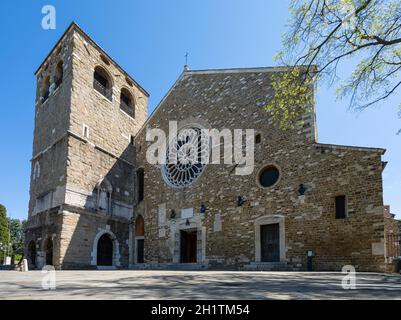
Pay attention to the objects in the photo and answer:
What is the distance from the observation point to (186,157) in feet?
57.8

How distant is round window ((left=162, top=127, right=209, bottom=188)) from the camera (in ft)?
55.6

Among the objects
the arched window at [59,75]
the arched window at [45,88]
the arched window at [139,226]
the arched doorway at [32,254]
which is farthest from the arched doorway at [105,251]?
the arched window at [45,88]

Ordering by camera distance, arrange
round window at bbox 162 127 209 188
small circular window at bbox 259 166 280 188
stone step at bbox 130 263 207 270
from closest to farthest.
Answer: small circular window at bbox 259 166 280 188 → stone step at bbox 130 263 207 270 → round window at bbox 162 127 209 188

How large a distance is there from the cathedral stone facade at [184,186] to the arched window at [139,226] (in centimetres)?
8

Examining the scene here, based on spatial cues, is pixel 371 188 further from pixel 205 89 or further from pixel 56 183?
pixel 56 183

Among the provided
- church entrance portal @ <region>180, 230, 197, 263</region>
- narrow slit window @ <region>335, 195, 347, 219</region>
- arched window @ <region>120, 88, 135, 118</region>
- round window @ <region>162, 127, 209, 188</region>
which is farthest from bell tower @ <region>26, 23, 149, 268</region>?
narrow slit window @ <region>335, 195, 347, 219</region>

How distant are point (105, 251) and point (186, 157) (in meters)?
6.64

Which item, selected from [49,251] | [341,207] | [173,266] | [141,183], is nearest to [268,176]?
[341,207]

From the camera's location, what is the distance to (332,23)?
7844mm

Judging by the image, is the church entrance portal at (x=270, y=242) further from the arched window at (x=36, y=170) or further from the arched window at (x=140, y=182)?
the arched window at (x=36, y=170)

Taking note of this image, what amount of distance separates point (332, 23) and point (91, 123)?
13.7m

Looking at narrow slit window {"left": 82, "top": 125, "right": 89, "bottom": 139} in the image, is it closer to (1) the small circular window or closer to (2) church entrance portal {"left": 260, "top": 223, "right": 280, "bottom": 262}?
(1) the small circular window

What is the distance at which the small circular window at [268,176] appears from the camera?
14.1 metres

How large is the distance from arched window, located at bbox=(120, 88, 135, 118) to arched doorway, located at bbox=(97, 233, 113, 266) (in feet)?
27.2
